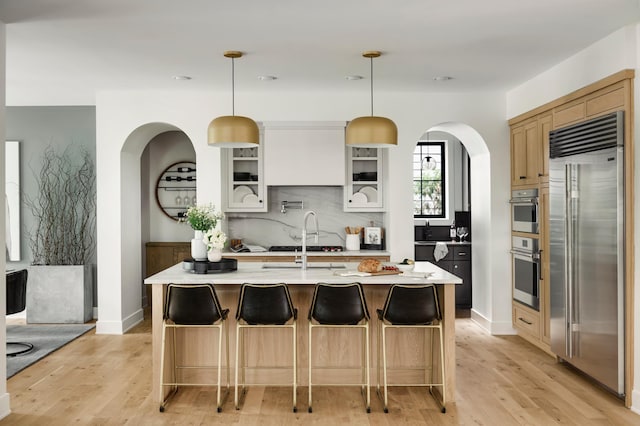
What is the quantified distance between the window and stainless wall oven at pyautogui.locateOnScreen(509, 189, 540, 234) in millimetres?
2563

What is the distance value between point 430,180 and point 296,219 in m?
2.80

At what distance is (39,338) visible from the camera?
6352 millimetres

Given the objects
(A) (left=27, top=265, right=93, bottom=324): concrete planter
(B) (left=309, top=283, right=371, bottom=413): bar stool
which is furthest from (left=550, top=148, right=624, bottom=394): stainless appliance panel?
(A) (left=27, top=265, right=93, bottom=324): concrete planter

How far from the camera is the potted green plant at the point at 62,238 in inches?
282

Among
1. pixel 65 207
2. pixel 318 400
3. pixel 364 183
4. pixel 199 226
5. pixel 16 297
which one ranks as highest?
pixel 364 183

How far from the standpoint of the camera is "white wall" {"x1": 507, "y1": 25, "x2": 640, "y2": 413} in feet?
13.5

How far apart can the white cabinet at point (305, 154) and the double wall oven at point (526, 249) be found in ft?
6.43

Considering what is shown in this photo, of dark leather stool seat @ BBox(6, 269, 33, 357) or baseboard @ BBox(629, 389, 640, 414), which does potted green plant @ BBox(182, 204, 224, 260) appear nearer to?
dark leather stool seat @ BBox(6, 269, 33, 357)

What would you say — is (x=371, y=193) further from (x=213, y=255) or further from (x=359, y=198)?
(x=213, y=255)

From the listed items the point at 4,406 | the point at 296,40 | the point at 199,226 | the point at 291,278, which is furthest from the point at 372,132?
the point at 4,406

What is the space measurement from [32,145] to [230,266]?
4381 mm

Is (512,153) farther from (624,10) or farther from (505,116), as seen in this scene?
(624,10)

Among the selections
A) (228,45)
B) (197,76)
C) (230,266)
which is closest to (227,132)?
(228,45)

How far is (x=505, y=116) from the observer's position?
6.72 meters
